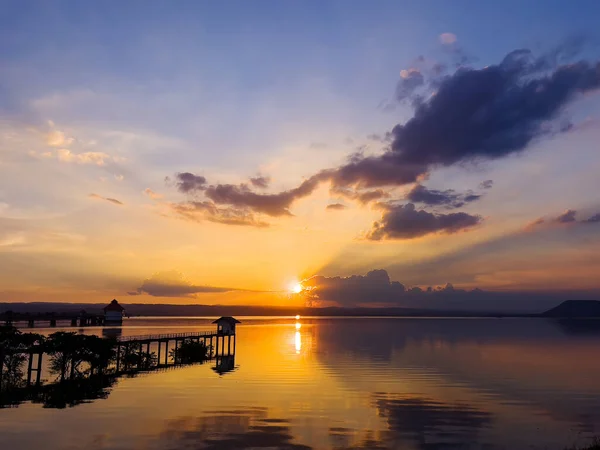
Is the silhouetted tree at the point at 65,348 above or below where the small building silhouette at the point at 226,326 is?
below

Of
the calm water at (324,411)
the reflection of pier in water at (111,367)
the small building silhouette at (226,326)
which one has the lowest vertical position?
the calm water at (324,411)

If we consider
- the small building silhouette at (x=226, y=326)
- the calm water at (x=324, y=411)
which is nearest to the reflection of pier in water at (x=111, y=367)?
the small building silhouette at (x=226, y=326)

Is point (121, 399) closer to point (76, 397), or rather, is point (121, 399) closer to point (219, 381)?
point (76, 397)

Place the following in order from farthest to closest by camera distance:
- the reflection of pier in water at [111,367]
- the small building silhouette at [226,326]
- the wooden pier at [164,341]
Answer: the small building silhouette at [226,326] → the wooden pier at [164,341] → the reflection of pier in water at [111,367]

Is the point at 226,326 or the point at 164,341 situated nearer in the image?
the point at 226,326

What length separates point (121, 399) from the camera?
169ft

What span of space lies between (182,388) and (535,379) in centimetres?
4766

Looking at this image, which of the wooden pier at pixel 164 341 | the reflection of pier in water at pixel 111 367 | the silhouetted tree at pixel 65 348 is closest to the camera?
the reflection of pier in water at pixel 111 367

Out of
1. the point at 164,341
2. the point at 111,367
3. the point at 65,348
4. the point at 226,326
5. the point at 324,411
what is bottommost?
the point at 324,411

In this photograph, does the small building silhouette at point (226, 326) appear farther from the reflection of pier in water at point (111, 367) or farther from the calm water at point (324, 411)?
the calm water at point (324, 411)

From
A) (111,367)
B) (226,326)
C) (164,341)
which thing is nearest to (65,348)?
(111,367)

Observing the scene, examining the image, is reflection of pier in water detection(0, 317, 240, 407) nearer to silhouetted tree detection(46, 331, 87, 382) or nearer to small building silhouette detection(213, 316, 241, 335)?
small building silhouette detection(213, 316, 241, 335)

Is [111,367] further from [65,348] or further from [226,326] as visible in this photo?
[226,326]

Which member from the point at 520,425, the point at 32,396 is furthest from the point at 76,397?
the point at 520,425
